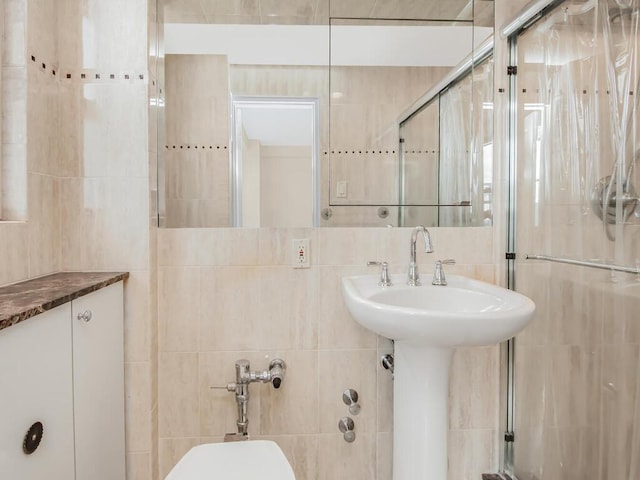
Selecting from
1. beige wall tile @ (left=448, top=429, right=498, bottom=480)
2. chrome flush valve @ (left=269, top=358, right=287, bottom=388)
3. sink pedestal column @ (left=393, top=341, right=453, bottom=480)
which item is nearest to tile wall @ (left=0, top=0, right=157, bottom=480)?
Answer: chrome flush valve @ (left=269, top=358, right=287, bottom=388)

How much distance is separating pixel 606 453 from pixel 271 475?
3.02 ft

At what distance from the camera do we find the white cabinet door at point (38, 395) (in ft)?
Answer: 2.53

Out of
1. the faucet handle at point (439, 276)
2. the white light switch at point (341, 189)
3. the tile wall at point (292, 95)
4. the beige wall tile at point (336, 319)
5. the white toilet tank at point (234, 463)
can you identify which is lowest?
the white toilet tank at point (234, 463)

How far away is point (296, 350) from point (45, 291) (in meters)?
0.85

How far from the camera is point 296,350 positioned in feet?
5.06

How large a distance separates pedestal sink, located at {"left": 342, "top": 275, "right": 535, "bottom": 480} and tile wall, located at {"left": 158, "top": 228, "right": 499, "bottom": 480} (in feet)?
0.52

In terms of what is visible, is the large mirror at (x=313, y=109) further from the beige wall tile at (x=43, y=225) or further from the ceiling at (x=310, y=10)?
the beige wall tile at (x=43, y=225)

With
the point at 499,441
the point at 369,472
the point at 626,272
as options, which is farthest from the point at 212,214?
the point at 499,441

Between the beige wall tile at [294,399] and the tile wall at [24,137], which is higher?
the tile wall at [24,137]

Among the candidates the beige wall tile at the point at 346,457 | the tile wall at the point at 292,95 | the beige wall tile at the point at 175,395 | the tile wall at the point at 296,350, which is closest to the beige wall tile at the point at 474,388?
the tile wall at the point at 296,350

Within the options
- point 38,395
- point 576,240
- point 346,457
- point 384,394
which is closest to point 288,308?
point 384,394

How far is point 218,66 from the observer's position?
1540mm

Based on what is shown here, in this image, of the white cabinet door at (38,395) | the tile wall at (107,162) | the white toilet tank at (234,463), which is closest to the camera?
the white cabinet door at (38,395)

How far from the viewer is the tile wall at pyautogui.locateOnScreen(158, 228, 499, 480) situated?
1.51 m
